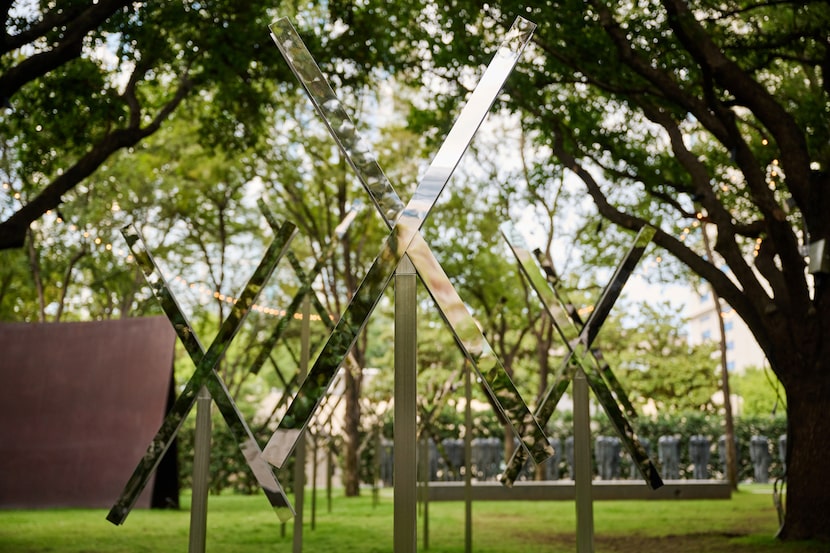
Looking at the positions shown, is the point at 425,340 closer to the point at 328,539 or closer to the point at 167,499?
the point at 167,499

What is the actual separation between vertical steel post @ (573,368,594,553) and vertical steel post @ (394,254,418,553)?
1.63 meters

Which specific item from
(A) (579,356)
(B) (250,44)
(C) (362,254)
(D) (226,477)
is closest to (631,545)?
(A) (579,356)

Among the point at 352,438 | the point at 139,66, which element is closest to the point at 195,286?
the point at 352,438

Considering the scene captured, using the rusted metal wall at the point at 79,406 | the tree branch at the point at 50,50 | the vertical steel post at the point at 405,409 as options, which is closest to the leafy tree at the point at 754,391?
the rusted metal wall at the point at 79,406

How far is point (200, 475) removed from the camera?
11.1 ft

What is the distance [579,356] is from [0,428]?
11279mm

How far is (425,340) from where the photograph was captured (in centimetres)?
2184

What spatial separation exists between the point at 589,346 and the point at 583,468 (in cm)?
64

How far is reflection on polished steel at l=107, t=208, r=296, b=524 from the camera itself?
3107 mm

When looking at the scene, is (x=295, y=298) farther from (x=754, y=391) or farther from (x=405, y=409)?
(x=754, y=391)

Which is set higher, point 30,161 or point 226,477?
point 30,161

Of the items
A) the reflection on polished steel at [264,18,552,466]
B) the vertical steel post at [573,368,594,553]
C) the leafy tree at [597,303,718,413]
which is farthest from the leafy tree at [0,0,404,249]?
the leafy tree at [597,303,718,413]

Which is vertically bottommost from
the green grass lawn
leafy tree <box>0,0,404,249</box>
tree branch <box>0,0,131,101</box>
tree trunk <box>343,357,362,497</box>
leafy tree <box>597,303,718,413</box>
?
the green grass lawn

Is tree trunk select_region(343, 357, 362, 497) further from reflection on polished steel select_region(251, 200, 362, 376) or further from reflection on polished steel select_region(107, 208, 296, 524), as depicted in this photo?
reflection on polished steel select_region(107, 208, 296, 524)
